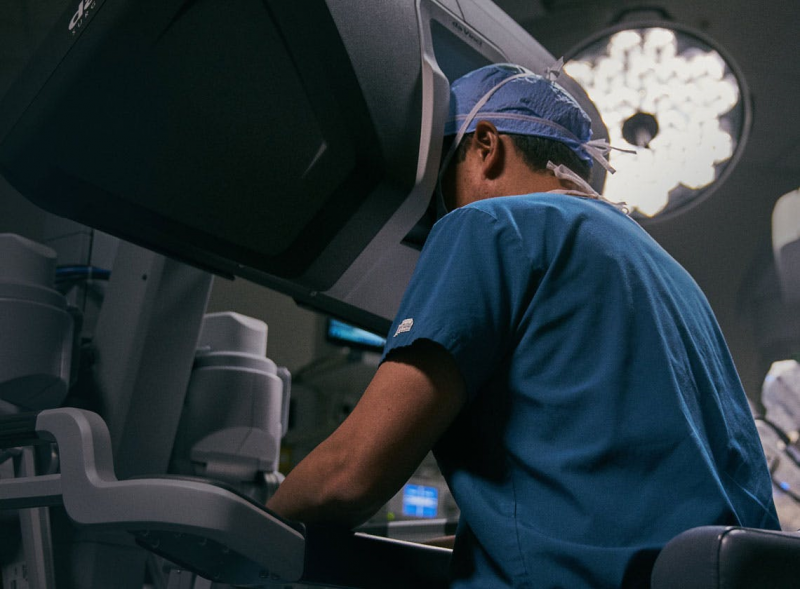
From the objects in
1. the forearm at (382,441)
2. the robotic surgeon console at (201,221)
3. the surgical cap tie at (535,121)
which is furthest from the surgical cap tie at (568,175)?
the forearm at (382,441)

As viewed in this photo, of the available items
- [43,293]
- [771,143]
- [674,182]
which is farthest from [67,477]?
[771,143]

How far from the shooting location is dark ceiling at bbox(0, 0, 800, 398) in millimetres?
2564

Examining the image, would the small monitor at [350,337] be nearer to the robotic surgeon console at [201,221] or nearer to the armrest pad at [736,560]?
the robotic surgeon console at [201,221]

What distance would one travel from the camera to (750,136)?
10.3 feet

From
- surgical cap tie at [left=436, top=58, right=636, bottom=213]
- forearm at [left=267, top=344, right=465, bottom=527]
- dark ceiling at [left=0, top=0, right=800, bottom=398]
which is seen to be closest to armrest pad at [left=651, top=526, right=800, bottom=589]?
forearm at [left=267, top=344, right=465, bottom=527]

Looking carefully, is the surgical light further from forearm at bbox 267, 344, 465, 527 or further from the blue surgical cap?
forearm at bbox 267, 344, 465, 527

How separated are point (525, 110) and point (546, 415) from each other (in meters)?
0.50

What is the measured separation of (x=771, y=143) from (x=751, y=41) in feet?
2.03

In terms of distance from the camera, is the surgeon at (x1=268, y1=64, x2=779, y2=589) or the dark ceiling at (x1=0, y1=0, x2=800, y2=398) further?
the dark ceiling at (x1=0, y1=0, x2=800, y2=398)

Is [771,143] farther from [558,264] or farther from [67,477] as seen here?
[67,477]

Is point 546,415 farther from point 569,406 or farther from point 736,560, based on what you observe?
point 736,560

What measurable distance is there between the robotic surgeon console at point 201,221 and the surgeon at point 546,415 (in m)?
0.10

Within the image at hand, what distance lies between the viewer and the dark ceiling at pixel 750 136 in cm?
256

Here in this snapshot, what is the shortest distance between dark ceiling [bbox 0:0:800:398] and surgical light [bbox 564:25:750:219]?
42.0 inches
